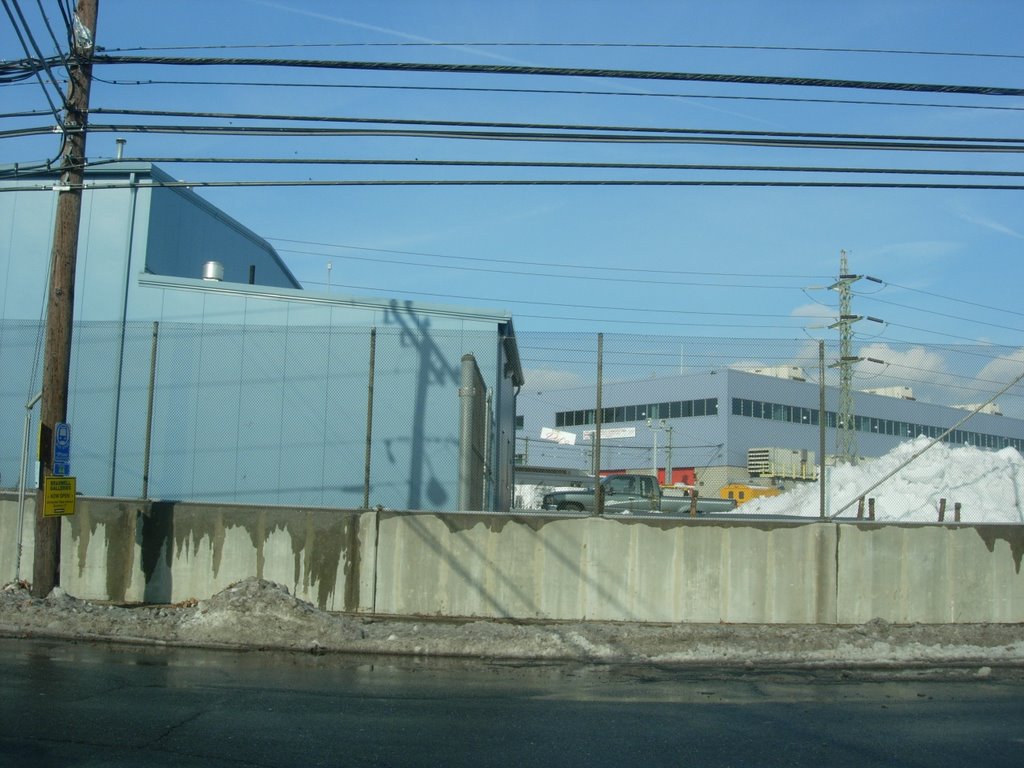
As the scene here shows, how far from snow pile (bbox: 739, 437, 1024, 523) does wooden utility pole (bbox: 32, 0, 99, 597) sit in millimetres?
18550

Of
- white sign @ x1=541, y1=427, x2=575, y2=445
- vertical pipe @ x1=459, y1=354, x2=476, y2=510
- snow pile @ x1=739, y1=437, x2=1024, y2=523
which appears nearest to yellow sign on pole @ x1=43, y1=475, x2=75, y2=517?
vertical pipe @ x1=459, y1=354, x2=476, y2=510

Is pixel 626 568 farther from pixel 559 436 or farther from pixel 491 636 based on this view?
pixel 559 436

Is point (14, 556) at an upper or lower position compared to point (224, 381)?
lower

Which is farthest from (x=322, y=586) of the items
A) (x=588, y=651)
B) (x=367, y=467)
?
(x=588, y=651)

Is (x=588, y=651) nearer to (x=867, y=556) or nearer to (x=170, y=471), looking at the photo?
(x=867, y=556)

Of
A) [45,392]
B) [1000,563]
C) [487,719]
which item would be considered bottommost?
[487,719]

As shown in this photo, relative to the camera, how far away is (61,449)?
11.8m

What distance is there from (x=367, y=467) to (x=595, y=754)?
6819 mm

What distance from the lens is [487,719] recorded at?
755 cm

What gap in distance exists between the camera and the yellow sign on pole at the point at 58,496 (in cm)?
1157

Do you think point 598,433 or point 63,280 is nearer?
point 63,280

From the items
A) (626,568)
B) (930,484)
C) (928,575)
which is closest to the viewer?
(626,568)

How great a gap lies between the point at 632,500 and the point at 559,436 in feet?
10.4

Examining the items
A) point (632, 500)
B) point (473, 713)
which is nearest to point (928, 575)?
point (473, 713)
